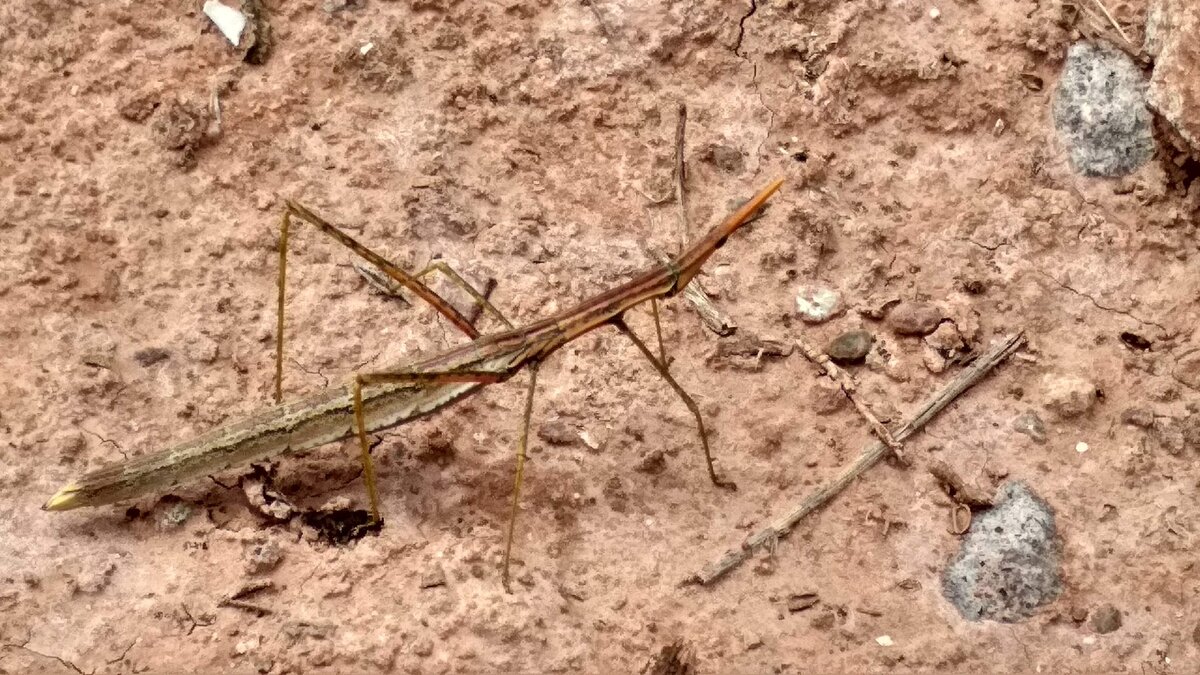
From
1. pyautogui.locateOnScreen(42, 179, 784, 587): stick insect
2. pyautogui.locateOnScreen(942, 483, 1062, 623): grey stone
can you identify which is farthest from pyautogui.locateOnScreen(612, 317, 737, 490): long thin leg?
pyautogui.locateOnScreen(942, 483, 1062, 623): grey stone

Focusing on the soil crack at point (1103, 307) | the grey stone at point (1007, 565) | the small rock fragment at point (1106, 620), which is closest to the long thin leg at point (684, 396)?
Answer: the grey stone at point (1007, 565)

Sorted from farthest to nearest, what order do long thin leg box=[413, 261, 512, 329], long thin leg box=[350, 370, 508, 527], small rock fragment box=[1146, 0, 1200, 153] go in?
1. small rock fragment box=[1146, 0, 1200, 153]
2. long thin leg box=[413, 261, 512, 329]
3. long thin leg box=[350, 370, 508, 527]

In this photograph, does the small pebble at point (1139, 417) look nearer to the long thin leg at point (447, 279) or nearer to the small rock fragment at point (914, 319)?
the small rock fragment at point (914, 319)

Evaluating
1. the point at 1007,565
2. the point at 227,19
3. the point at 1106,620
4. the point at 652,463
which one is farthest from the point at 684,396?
the point at 227,19

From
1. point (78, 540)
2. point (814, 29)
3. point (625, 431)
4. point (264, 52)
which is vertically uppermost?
point (264, 52)

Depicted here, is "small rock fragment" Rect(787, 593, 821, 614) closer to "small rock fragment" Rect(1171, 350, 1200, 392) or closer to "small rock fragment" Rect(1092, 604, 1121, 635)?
"small rock fragment" Rect(1092, 604, 1121, 635)

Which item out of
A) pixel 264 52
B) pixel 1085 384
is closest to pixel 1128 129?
pixel 1085 384

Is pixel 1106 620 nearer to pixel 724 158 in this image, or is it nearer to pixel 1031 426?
pixel 1031 426

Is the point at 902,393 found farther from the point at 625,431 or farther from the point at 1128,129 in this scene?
the point at 1128,129
